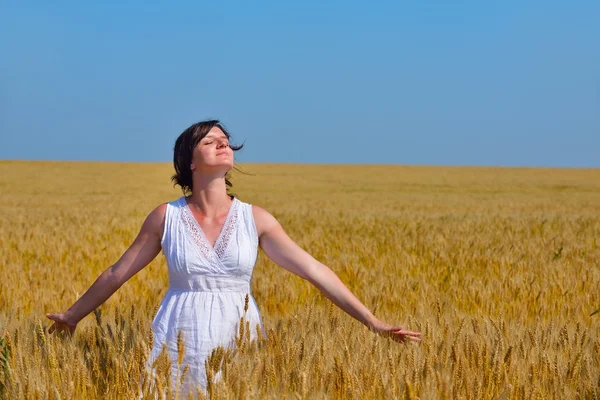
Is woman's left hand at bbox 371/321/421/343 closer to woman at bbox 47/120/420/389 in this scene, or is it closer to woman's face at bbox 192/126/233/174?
woman at bbox 47/120/420/389

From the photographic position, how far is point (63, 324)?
11.2 feet

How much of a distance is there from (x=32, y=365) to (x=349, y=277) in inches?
131

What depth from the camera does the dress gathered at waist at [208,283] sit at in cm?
310

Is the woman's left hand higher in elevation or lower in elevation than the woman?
lower

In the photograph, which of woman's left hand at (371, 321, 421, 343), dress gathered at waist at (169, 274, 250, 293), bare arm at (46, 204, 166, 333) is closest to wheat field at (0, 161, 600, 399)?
woman's left hand at (371, 321, 421, 343)

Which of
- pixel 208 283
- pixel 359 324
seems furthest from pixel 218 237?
pixel 359 324

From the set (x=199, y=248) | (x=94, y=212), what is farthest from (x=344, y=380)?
(x=94, y=212)

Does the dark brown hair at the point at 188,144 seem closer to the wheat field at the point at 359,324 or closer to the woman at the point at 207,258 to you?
the woman at the point at 207,258

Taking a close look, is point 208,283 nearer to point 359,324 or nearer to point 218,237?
point 218,237

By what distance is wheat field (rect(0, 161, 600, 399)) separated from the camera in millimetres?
2592

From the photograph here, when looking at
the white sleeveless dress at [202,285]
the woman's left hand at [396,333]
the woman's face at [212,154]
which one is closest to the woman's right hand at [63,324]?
the white sleeveless dress at [202,285]

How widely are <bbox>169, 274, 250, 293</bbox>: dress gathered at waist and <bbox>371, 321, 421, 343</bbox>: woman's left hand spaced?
636 mm

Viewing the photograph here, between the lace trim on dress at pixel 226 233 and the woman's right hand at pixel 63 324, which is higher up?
the lace trim on dress at pixel 226 233

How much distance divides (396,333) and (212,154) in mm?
1115
